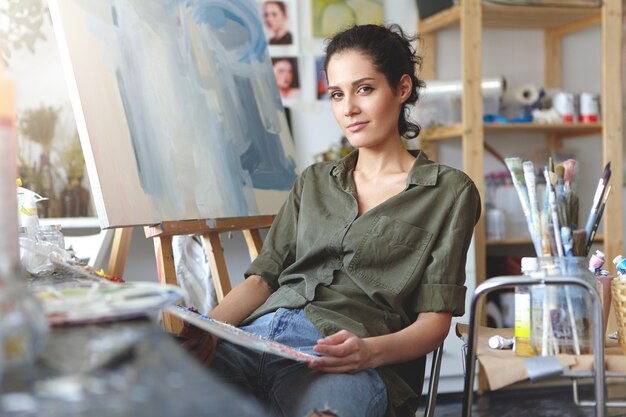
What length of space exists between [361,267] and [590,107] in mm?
2532

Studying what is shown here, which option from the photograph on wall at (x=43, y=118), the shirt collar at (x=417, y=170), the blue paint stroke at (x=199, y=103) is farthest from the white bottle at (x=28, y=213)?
the photograph on wall at (x=43, y=118)

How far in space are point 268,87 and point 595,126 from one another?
1.79 m

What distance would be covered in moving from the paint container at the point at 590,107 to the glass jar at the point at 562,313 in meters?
2.74

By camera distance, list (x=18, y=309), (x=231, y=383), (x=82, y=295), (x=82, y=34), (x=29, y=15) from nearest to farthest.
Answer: (x=18, y=309) < (x=82, y=295) < (x=231, y=383) < (x=82, y=34) < (x=29, y=15)

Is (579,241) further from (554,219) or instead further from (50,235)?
(50,235)

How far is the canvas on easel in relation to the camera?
2041 mm

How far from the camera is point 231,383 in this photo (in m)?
1.52

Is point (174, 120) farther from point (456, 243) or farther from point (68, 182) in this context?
point (68, 182)

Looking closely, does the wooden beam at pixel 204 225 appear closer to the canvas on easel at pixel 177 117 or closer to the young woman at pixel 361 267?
the canvas on easel at pixel 177 117

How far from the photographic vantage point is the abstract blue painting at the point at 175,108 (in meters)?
2.04

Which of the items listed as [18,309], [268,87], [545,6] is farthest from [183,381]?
[545,6]

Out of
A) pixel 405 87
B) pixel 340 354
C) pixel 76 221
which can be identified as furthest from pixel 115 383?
pixel 76 221

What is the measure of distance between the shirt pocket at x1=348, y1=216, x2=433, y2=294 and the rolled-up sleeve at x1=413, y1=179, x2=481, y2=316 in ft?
0.11

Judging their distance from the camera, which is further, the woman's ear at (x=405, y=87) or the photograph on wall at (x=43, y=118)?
the photograph on wall at (x=43, y=118)
